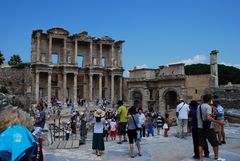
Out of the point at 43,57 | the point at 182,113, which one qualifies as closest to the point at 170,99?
the point at 43,57

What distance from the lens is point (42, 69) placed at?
123ft

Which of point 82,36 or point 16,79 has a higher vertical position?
point 82,36

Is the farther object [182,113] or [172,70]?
[172,70]

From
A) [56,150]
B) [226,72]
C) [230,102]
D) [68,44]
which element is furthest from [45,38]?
[226,72]

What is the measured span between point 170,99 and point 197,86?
14.2ft

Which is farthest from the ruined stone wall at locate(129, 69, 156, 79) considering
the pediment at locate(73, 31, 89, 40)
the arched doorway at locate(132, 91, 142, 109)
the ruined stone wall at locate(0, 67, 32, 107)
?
the ruined stone wall at locate(0, 67, 32, 107)

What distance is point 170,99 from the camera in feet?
141

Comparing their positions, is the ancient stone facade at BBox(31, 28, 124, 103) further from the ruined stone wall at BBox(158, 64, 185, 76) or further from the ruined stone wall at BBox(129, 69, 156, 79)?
the ruined stone wall at BBox(158, 64, 185, 76)

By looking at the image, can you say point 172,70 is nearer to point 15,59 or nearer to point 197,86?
point 197,86

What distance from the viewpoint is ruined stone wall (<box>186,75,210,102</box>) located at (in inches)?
1620

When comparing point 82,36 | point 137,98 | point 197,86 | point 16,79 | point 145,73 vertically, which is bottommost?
point 137,98

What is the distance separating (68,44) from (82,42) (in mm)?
2228

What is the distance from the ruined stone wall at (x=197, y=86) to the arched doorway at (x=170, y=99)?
2.08 metres

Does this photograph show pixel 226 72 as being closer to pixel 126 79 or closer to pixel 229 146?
pixel 126 79
